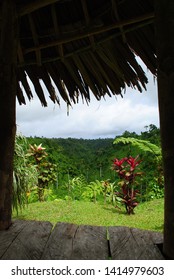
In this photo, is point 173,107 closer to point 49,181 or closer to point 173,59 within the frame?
point 173,59

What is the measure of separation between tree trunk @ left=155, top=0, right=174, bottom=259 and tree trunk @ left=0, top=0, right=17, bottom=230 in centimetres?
89

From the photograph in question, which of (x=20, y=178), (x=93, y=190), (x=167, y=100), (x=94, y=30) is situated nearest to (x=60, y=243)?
(x=167, y=100)

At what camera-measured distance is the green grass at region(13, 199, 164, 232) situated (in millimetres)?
4758

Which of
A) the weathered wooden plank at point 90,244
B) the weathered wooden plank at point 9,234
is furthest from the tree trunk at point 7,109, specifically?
the weathered wooden plank at point 90,244

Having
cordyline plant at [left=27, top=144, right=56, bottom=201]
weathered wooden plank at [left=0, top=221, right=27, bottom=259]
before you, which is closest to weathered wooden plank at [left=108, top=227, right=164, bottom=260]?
weathered wooden plank at [left=0, top=221, right=27, bottom=259]

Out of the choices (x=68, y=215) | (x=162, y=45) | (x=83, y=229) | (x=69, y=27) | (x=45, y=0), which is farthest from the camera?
(x=68, y=215)

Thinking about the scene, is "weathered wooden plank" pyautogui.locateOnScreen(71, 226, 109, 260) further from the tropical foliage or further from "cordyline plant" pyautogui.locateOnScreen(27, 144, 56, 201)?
"cordyline plant" pyautogui.locateOnScreen(27, 144, 56, 201)

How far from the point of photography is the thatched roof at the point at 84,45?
7.20 feet

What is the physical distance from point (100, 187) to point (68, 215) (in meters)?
1.54

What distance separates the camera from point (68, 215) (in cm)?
531

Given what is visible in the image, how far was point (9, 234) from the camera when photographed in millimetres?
1646

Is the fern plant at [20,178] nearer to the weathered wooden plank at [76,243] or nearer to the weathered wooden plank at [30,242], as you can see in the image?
the weathered wooden plank at [30,242]
